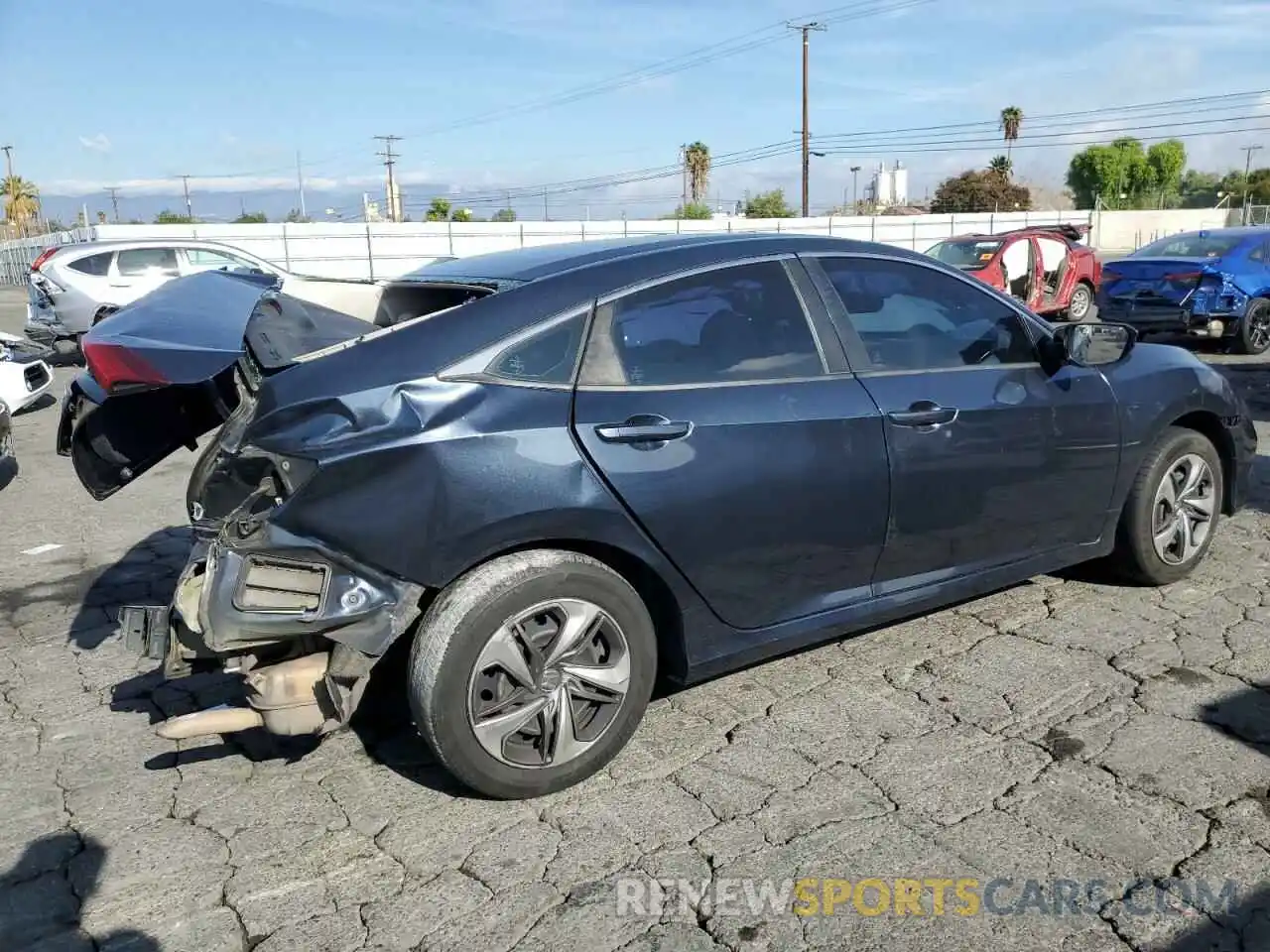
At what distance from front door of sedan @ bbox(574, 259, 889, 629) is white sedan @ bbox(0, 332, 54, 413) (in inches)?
361

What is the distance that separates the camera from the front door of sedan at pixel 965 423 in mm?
3697

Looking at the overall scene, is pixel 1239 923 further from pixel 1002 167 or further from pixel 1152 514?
pixel 1002 167

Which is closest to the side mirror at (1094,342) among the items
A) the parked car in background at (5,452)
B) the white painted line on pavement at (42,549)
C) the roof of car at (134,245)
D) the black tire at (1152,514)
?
the black tire at (1152,514)

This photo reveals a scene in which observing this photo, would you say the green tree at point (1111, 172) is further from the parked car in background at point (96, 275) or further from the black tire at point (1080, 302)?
the parked car in background at point (96, 275)

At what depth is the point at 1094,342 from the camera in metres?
4.25

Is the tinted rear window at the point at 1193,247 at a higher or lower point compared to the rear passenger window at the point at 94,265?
lower

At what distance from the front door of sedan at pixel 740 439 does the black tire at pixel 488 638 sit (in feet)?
0.78

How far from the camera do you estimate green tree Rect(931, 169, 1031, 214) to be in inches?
2717

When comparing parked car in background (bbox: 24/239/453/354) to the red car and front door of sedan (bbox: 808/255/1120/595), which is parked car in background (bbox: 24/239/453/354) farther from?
front door of sedan (bbox: 808/255/1120/595)

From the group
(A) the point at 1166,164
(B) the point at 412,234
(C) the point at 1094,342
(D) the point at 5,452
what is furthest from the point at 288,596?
(A) the point at 1166,164

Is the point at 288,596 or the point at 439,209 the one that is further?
the point at 439,209

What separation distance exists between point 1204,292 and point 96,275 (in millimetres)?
15073

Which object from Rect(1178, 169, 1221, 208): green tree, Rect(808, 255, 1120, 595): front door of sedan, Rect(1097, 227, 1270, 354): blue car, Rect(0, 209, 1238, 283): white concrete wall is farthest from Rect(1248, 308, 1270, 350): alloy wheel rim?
Rect(1178, 169, 1221, 208): green tree

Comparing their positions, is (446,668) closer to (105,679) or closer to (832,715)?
(832,715)
